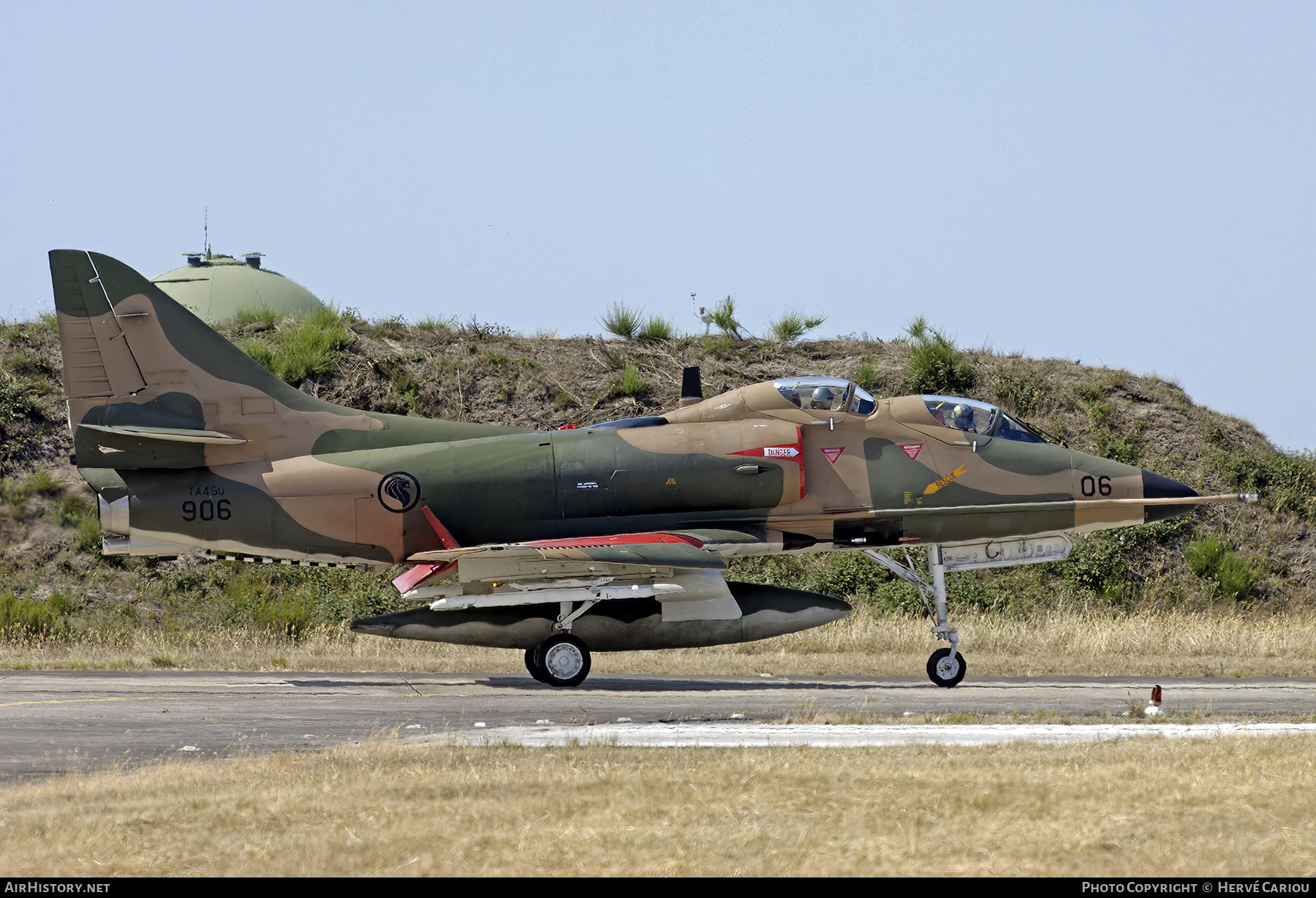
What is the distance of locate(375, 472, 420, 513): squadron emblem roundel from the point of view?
1518 centimetres

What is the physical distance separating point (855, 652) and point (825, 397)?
614 centimetres

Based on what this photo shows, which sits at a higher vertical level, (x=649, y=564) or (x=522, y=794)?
(x=649, y=564)

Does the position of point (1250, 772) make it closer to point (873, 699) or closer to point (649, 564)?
point (873, 699)

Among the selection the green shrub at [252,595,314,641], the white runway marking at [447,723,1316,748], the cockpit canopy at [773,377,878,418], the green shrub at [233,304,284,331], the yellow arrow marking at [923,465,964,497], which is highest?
the green shrub at [233,304,284,331]

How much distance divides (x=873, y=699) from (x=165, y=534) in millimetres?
9053

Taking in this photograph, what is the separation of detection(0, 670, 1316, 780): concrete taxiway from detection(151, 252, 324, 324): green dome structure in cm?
2155

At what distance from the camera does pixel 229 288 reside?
3675 cm

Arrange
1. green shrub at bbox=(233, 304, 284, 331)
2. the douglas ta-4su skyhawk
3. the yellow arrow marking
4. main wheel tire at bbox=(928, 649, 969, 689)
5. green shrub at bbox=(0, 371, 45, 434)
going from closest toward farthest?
main wheel tire at bbox=(928, 649, 969, 689) < the douglas ta-4su skyhawk < the yellow arrow marking < green shrub at bbox=(0, 371, 45, 434) < green shrub at bbox=(233, 304, 284, 331)

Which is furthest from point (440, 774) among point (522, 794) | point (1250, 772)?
point (1250, 772)

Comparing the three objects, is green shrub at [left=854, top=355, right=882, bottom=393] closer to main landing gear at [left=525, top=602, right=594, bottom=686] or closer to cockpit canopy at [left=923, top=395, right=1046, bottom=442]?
cockpit canopy at [left=923, top=395, right=1046, bottom=442]

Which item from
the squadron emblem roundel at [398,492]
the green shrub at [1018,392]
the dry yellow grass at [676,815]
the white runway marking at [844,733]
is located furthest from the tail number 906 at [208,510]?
the green shrub at [1018,392]

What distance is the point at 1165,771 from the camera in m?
7.68

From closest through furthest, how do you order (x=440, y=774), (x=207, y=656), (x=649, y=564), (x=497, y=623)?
(x=440, y=774) → (x=649, y=564) → (x=497, y=623) → (x=207, y=656)

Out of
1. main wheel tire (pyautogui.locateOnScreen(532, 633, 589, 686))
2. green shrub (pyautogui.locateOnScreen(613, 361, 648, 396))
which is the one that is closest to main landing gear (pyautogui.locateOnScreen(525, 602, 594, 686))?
main wheel tire (pyautogui.locateOnScreen(532, 633, 589, 686))
